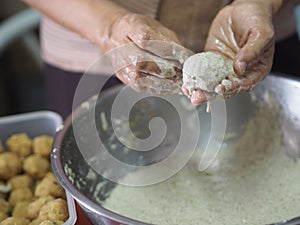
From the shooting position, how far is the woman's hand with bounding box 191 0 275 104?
2.65 ft

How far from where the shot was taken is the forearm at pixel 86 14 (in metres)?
0.90

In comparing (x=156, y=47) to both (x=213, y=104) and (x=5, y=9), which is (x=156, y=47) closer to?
(x=213, y=104)

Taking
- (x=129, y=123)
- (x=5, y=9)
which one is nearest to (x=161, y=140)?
(x=129, y=123)

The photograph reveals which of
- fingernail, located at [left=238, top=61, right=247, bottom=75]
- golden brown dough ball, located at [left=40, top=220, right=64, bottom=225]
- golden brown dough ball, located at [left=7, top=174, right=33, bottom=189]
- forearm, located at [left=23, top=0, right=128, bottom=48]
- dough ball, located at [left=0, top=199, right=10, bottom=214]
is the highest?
fingernail, located at [left=238, top=61, right=247, bottom=75]

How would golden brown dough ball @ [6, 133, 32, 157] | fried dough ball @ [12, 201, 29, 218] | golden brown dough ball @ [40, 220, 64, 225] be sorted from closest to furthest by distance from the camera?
golden brown dough ball @ [40, 220, 64, 225], fried dough ball @ [12, 201, 29, 218], golden brown dough ball @ [6, 133, 32, 157]

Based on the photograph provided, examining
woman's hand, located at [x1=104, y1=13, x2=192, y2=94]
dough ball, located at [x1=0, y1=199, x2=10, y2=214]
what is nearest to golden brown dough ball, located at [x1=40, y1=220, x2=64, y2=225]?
dough ball, located at [x1=0, y1=199, x2=10, y2=214]

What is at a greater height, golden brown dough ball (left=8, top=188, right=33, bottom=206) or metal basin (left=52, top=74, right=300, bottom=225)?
metal basin (left=52, top=74, right=300, bottom=225)

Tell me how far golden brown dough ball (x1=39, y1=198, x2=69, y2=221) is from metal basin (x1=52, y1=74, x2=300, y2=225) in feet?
0.17

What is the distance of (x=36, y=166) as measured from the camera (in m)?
0.93

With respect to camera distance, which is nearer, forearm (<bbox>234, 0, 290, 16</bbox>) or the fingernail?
the fingernail

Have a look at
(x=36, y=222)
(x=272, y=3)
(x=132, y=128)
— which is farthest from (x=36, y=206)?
(x=272, y=3)

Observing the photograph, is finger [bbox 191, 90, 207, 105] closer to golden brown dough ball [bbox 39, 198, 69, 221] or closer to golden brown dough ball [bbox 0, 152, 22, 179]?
golden brown dough ball [bbox 39, 198, 69, 221]

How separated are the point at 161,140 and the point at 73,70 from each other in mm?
256

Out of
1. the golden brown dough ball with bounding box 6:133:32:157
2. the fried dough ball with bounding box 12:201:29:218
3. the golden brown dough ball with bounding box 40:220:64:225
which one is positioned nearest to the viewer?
the golden brown dough ball with bounding box 40:220:64:225
